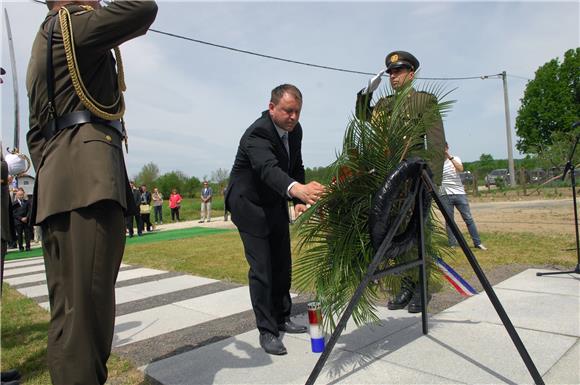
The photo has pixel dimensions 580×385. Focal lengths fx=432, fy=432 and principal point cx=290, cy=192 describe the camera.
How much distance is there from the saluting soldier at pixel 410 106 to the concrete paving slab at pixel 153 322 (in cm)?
213

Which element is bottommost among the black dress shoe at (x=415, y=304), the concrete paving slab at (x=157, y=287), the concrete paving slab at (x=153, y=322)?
the concrete paving slab at (x=153, y=322)

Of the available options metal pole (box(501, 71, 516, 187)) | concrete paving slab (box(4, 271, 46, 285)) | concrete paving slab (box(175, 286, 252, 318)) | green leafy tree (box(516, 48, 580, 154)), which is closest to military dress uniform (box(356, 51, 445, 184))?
concrete paving slab (box(175, 286, 252, 318))

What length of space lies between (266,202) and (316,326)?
1005mm

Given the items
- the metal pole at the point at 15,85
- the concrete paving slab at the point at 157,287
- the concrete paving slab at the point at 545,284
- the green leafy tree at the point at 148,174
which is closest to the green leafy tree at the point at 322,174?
the metal pole at the point at 15,85

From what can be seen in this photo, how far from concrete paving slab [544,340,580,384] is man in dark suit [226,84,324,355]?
166 cm

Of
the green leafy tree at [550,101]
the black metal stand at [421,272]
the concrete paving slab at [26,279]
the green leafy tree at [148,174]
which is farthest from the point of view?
the green leafy tree at [148,174]

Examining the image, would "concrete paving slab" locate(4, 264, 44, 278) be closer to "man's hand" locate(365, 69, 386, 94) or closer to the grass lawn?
the grass lawn

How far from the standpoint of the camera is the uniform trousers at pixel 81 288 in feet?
6.06

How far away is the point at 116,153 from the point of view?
202cm

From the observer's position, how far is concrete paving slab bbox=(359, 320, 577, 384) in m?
2.54

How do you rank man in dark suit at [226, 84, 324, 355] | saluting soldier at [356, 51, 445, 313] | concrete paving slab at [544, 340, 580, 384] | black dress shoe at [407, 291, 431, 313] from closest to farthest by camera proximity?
concrete paving slab at [544, 340, 580, 384]
saluting soldier at [356, 51, 445, 313]
man in dark suit at [226, 84, 324, 355]
black dress shoe at [407, 291, 431, 313]

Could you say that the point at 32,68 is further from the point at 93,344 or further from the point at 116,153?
the point at 93,344

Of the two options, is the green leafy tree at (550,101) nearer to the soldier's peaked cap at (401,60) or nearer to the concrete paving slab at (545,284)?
the concrete paving slab at (545,284)

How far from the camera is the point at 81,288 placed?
1.85 meters
